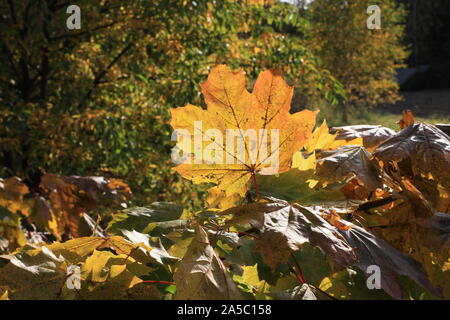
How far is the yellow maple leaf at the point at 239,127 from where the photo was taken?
20.4 inches

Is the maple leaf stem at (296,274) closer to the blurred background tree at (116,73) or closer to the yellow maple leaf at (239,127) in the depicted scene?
the yellow maple leaf at (239,127)

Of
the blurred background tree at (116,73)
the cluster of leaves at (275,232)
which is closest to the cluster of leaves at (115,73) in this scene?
the blurred background tree at (116,73)

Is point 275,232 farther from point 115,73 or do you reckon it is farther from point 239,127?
point 115,73

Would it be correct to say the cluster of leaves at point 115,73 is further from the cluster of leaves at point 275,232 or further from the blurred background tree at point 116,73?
the cluster of leaves at point 275,232

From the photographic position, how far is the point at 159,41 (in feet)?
13.0

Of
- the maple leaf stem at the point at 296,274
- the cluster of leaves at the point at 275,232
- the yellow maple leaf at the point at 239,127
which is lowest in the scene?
the maple leaf stem at the point at 296,274

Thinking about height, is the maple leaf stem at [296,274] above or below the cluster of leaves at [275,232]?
below

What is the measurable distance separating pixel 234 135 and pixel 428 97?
1829 centimetres

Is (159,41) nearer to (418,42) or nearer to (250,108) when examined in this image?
(250,108)

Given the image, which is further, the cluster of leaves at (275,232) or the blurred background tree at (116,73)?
the blurred background tree at (116,73)

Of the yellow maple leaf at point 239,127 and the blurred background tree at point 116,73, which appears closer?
the yellow maple leaf at point 239,127

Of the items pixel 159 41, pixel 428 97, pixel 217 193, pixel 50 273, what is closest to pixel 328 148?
pixel 217 193

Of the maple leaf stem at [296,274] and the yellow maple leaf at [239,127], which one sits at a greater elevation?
the yellow maple leaf at [239,127]
